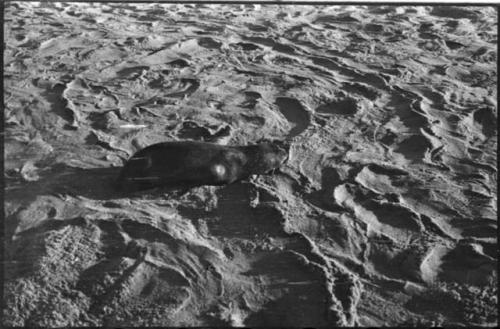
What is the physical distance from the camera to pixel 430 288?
10.8ft

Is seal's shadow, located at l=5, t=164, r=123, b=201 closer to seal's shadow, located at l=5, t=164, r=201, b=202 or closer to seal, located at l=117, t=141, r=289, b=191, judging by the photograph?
seal's shadow, located at l=5, t=164, r=201, b=202

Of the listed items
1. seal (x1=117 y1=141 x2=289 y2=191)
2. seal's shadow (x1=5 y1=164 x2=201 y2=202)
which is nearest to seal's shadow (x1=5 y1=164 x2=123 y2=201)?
seal's shadow (x1=5 y1=164 x2=201 y2=202)

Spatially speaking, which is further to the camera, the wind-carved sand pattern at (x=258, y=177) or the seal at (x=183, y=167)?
the seal at (x=183, y=167)

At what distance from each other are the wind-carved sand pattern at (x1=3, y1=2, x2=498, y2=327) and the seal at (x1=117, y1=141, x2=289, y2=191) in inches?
3.6

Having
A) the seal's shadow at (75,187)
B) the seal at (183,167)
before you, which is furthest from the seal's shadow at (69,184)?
the seal at (183,167)

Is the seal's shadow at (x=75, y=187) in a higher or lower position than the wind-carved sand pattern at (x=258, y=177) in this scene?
lower

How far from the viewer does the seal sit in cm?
402

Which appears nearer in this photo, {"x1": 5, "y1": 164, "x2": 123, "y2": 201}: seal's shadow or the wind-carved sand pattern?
the wind-carved sand pattern

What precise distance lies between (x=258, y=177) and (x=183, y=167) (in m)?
0.57

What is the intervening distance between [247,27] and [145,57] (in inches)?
50.7

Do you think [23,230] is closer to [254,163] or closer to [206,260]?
[206,260]

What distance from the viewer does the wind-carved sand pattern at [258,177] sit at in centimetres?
324

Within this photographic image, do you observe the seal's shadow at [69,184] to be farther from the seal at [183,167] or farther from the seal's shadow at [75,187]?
the seal at [183,167]

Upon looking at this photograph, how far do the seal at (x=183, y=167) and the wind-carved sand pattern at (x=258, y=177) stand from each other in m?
0.09
